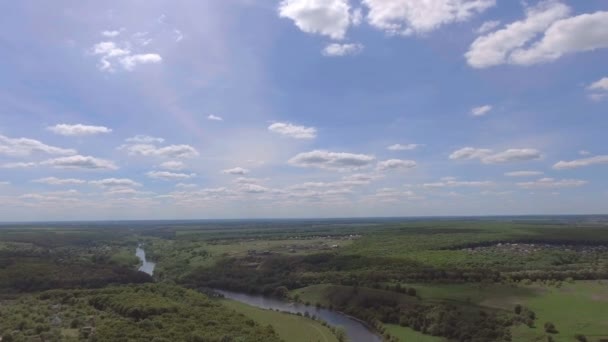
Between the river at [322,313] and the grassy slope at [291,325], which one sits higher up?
the grassy slope at [291,325]

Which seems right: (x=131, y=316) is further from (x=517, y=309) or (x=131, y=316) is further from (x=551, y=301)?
(x=551, y=301)

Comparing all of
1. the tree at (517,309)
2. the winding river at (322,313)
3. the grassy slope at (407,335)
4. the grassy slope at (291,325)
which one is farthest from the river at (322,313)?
the tree at (517,309)

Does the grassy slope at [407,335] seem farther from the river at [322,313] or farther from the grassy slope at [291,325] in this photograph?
the grassy slope at [291,325]

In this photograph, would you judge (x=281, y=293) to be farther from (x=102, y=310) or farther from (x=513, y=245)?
(x=513, y=245)

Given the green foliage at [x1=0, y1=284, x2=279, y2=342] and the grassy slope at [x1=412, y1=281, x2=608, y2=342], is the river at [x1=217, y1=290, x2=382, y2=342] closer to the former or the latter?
the green foliage at [x1=0, y1=284, x2=279, y2=342]

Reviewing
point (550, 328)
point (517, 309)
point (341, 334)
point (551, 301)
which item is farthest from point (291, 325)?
point (551, 301)
